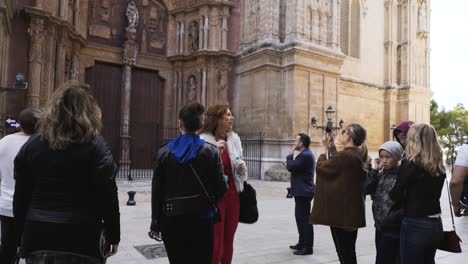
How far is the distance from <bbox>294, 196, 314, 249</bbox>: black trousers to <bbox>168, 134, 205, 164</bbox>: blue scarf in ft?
9.80

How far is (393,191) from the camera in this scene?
10.8ft

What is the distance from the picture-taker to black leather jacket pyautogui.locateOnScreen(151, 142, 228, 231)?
3.04 meters

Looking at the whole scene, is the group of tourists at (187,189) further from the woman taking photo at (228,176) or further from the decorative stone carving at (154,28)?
the decorative stone carving at (154,28)

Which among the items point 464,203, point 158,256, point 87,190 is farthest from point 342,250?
point 87,190

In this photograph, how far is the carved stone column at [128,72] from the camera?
1781cm

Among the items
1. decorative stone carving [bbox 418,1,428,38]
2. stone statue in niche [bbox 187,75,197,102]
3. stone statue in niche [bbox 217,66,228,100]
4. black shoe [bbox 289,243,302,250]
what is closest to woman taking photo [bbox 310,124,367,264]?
black shoe [bbox 289,243,302,250]

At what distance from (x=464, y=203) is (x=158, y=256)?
3861mm

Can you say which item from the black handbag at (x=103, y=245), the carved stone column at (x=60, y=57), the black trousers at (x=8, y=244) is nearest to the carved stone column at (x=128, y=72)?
the carved stone column at (x=60, y=57)

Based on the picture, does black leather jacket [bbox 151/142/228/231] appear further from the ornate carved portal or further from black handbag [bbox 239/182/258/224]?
→ the ornate carved portal

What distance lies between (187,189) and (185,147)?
0.34m

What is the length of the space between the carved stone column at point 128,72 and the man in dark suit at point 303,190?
43.8 feet

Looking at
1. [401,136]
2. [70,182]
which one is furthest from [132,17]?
[70,182]

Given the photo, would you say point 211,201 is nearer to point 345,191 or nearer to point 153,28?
point 345,191

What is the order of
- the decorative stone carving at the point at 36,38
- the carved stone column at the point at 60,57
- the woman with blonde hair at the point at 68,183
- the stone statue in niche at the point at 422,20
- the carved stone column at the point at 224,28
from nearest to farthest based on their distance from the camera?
the woman with blonde hair at the point at 68,183
the decorative stone carving at the point at 36,38
the carved stone column at the point at 60,57
the carved stone column at the point at 224,28
the stone statue in niche at the point at 422,20
